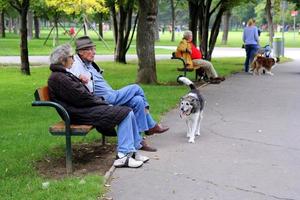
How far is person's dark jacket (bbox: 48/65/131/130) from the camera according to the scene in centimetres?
649

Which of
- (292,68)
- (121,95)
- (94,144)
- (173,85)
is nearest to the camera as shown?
(121,95)

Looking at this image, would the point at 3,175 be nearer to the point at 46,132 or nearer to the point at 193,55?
the point at 46,132

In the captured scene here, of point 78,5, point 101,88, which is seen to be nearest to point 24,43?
point 101,88

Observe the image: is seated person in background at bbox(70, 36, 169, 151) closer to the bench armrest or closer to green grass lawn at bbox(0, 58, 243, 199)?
the bench armrest

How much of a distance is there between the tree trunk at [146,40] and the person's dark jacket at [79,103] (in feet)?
28.2

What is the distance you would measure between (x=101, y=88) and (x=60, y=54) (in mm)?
1198

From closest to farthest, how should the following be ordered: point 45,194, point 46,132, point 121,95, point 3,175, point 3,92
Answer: point 45,194 → point 3,175 → point 121,95 → point 46,132 → point 3,92

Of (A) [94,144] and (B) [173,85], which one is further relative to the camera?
(B) [173,85]

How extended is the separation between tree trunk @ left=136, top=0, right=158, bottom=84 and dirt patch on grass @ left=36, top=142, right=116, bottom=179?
24.5ft

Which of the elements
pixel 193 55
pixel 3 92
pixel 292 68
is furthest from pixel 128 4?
pixel 3 92

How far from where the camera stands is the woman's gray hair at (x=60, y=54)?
649cm

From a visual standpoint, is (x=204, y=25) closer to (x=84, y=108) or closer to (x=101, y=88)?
(x=101, y=88)

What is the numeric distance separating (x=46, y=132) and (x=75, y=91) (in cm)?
229

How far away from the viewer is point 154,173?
248 inches
